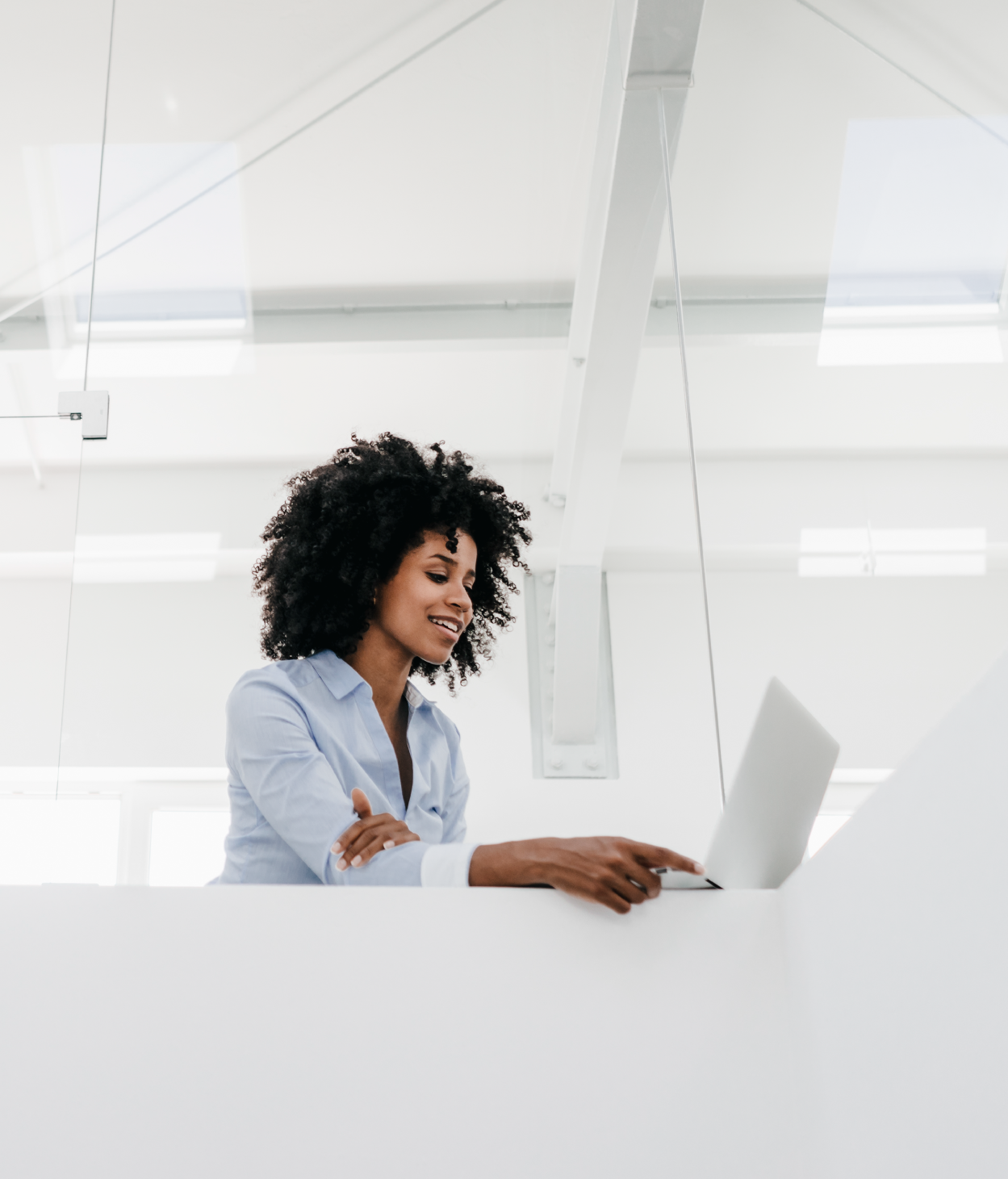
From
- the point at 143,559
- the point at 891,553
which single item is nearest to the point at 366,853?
the point at 143,559

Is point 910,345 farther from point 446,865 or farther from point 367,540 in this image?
point 446,865

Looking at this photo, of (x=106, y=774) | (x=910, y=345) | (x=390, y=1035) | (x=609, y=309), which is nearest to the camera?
(x=390, y=1035)

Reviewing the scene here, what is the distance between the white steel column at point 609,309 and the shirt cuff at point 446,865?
1.04m

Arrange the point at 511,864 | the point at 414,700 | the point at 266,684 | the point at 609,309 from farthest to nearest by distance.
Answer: the point at 609,309
the point at 414,700
the point at 266,684
the point at 511,864

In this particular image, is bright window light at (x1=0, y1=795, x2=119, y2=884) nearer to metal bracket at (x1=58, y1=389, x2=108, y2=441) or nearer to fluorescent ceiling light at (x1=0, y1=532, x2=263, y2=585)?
fluorescent ceiling light at (x1=0, y1=532, x2=263, y2=585)

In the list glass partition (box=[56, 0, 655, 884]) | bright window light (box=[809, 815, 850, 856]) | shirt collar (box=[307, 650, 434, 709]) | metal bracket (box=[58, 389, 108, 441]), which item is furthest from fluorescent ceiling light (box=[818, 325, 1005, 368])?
metal bracket (box=[58, 389, 108, 441])

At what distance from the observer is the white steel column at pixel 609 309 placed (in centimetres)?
201

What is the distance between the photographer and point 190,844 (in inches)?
61.7

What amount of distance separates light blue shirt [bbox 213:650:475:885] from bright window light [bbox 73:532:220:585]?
0.68 m

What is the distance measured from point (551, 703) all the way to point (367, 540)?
1.98 ft

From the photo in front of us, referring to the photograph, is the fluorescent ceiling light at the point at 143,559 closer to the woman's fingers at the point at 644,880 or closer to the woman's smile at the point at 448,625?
the woman's smile at the point at 448,625

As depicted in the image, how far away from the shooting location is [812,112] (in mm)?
2271

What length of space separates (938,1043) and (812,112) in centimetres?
204

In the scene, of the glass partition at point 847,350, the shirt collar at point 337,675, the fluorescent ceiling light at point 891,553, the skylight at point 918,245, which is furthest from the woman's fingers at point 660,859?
the skylight at point 918,245
